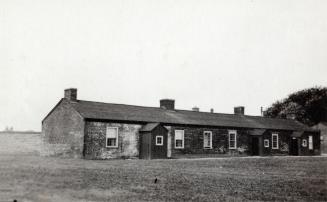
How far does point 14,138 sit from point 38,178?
36.1 meters

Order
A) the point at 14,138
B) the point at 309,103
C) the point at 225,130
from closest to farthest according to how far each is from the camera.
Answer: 1. the point at 225,130
2. the point at 14,138
3. the point at 309,103

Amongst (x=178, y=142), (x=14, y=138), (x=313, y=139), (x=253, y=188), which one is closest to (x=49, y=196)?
(x=253, y=188)

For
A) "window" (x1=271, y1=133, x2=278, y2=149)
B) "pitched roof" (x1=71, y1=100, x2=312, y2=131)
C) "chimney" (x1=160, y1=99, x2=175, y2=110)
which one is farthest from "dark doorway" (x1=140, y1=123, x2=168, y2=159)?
"window" (x1=271, y1=133, x2=278, y2=149)

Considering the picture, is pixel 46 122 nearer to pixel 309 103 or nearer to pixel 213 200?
pixel 213 200

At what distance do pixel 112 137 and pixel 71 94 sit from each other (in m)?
5.20

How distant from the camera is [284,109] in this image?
7794 centimetres

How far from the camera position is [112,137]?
33.6m

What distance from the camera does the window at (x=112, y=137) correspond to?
33250 millimetres

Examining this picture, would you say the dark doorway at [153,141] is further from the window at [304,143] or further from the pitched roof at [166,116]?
the window at [304,143]

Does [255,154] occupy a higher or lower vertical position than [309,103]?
lower

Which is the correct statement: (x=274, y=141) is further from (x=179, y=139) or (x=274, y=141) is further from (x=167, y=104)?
(x=179, y=139)

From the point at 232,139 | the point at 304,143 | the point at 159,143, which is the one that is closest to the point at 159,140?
the point at 159,143

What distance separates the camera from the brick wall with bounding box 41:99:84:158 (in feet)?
106

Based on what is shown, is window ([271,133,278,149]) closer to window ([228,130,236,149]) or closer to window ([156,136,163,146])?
window ([228,130,236,149])
